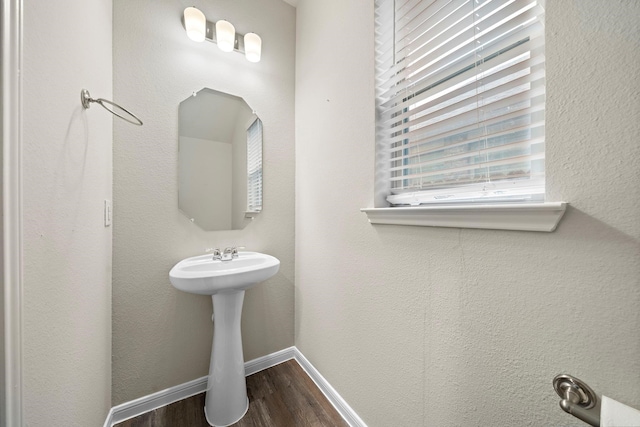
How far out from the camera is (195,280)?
1.00 m

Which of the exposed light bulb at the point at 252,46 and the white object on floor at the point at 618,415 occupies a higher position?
the exposed light bulb at the point at 252,46

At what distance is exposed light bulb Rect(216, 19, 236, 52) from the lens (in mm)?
1328

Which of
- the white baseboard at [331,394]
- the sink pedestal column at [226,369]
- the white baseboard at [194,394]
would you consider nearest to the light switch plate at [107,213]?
the sink pedestal column at [226,369]

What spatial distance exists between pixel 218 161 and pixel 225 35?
2.37 feet

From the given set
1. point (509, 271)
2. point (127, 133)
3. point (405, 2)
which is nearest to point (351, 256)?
point (509, 271)

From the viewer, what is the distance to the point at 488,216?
643 millimetres

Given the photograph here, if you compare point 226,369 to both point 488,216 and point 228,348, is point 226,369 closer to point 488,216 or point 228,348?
point 228,348

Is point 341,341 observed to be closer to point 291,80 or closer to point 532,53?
point 532,53

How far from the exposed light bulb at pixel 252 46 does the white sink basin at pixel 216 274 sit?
1259mm

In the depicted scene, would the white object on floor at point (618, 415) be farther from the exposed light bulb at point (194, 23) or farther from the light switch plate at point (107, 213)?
the exposed light bulb at point (194, 23)

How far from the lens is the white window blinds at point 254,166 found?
152 cm

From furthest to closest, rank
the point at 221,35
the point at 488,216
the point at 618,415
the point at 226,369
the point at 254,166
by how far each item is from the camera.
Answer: the point at 254,166
the point at 221,35
the point at 226,369
the point at 488,216
the point at 618,415

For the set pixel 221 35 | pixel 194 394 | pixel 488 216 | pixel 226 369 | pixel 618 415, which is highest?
pixel 221 35

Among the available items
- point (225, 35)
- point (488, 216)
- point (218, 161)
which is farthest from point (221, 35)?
point (488, 216)
